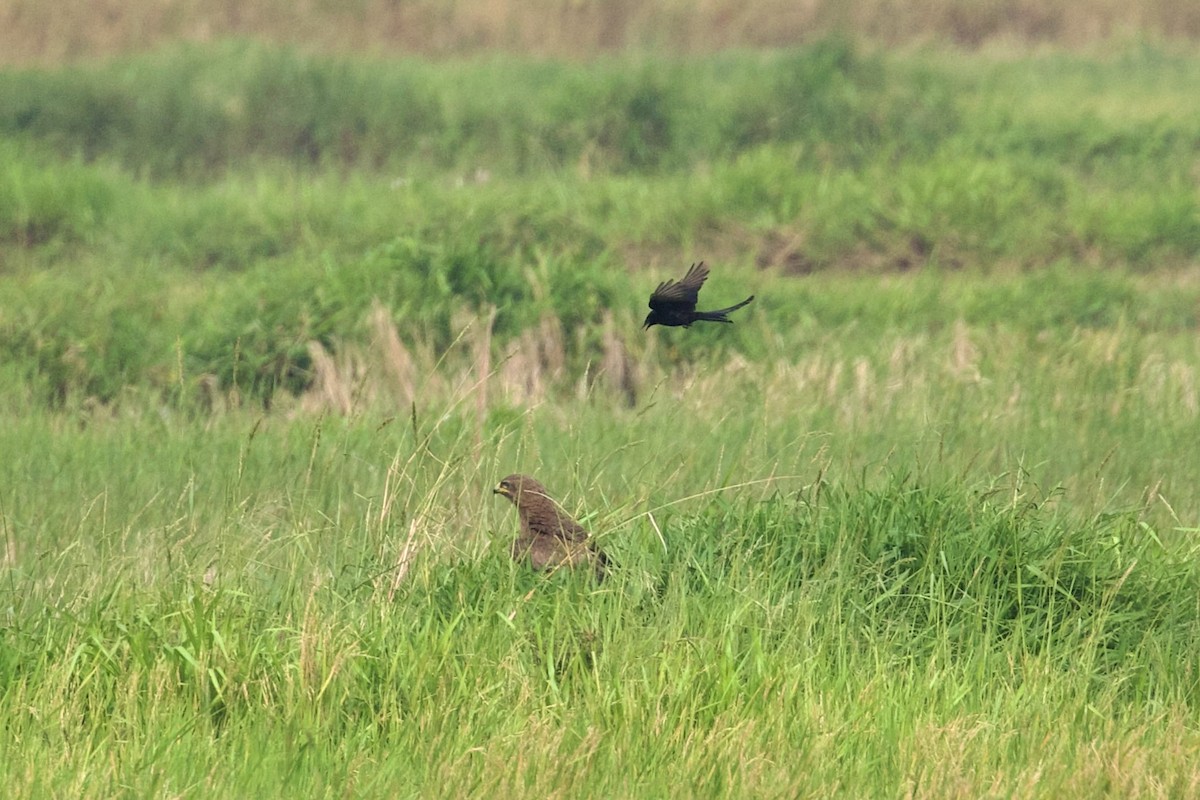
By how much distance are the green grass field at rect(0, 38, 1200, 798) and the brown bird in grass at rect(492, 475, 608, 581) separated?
6cm

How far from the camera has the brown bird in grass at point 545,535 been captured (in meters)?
3.70

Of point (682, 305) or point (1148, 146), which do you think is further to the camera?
point (1148, 146)

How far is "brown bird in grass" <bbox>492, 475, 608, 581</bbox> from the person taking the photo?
3.70 meters

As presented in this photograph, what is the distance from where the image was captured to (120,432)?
5.68 metres

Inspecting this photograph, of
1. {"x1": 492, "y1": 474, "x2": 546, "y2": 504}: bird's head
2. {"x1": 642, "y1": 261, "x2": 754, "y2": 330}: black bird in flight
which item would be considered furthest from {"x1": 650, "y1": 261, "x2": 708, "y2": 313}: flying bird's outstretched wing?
{"x1": 492, "y1": 474, "x2": 546, "y2": 504}: bird's head

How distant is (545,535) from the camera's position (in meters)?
3.78

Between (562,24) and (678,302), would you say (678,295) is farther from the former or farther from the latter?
(562,24)

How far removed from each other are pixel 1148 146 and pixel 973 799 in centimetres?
953

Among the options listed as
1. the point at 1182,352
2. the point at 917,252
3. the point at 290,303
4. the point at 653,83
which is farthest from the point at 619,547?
the point at 653,83

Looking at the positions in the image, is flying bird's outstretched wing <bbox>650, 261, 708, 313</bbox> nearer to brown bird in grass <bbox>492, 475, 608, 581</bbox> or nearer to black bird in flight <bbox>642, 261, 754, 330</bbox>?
black bird in flight <bbox>642, 261, 754, 330</bbox>

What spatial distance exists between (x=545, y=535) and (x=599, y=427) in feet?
5.91

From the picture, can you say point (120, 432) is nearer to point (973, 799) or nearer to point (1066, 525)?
point (1066, 525)

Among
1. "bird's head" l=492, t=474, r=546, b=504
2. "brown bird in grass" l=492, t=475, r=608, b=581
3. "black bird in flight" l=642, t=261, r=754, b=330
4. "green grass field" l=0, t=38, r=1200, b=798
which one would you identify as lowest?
"green grass field" l=0, t=38, r=1200, b=798

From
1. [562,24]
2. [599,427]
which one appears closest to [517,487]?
[599,427]
